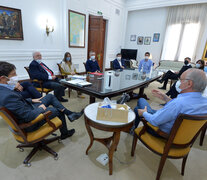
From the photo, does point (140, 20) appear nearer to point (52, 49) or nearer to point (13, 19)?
point (52, 49)

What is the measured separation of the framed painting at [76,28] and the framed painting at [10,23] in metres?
1.70

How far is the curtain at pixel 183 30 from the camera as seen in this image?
5.55 m

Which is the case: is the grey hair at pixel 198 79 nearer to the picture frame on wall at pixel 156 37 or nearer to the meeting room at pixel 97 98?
the meeting room at pixel 97 98

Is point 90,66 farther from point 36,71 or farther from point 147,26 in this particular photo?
point 147,26

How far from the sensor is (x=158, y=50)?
676 centimetres

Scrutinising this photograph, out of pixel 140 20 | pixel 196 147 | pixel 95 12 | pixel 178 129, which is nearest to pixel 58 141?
pixel 178 129

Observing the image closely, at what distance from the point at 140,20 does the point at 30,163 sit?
767 centimetres

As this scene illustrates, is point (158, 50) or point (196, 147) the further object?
point (158, 50)

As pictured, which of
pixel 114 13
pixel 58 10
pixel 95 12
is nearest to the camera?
pixel 58 10

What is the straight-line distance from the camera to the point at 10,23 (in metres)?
3.34

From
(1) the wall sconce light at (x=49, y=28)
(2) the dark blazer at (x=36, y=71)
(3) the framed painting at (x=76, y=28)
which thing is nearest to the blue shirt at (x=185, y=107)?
(2) the dark blazer at (x=36, y=71)

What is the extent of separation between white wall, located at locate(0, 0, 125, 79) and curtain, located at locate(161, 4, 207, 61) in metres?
3.26

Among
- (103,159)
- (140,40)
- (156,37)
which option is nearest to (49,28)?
(103,159)

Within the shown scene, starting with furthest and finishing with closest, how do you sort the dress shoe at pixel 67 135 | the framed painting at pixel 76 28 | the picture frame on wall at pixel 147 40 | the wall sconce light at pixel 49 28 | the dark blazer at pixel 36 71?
the picture frame on wall at pixel 147 40 → the framed painting at pixel 76 28 → the wall sconce light at pixel 49 28 → the dark blazer at pixel 36 71 → the dress shoe at pixel 67 135
